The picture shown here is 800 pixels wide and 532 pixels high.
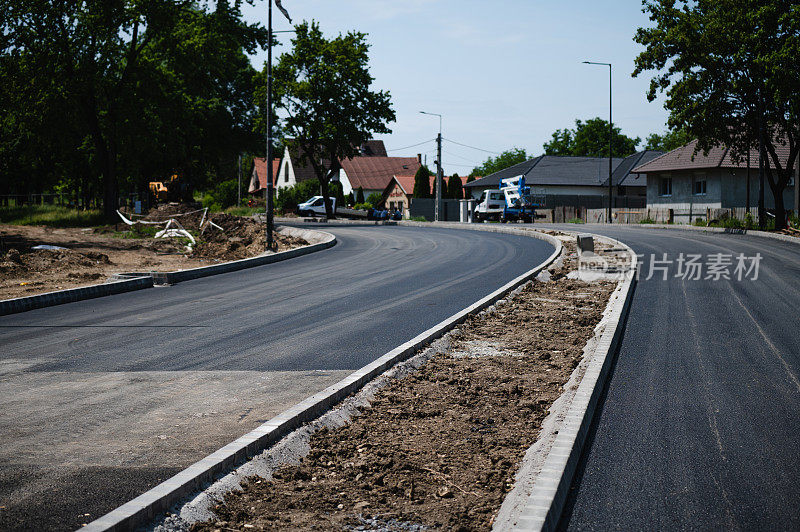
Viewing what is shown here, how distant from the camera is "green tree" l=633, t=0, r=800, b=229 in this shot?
31172mm

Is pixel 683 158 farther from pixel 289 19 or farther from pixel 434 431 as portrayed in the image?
pixel 434 431

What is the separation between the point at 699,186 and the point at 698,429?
5055 cm

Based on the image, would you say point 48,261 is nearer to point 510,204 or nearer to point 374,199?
point 510,204

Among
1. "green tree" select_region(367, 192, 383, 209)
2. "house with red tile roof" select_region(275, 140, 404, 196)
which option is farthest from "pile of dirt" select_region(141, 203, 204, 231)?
"house with red tile roof" select_region(275, 140, 404, 196)

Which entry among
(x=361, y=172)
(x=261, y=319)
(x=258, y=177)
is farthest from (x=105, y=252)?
(x=258, y=177)

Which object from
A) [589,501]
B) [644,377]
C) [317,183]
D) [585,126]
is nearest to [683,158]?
[317,183]

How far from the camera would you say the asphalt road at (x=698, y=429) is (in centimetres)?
423

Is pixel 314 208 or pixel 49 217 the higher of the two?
pixel 314 208

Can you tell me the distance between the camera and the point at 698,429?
576 cm

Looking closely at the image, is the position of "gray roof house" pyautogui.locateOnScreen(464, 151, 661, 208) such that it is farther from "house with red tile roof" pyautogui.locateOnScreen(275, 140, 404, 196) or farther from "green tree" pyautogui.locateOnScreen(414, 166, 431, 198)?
"house with red tile roof" pyautogui.locateOnScreen(275, 140, 404, 196)

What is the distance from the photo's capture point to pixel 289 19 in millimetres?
23625

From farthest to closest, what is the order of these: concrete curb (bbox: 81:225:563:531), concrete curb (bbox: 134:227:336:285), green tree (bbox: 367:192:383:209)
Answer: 1. green tree (bbox: 367:192:383:209)
2. concrete curb (bbox: 134:227:336:285)
3. concrete curb (bbox: 81:225:563:531)

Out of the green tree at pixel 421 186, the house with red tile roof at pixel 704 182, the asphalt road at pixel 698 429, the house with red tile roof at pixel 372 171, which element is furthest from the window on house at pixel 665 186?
the asphalt road at pixel 698 429

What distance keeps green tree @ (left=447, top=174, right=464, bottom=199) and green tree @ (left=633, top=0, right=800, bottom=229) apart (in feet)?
133
